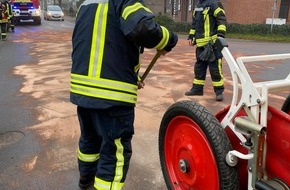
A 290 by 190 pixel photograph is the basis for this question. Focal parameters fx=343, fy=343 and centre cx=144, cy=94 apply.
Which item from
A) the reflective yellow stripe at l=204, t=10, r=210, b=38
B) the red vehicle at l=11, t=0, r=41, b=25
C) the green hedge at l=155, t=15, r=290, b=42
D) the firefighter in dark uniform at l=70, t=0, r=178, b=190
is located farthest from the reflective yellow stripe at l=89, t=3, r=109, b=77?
the red vehicle at l=11, t=0, r=41, b=25

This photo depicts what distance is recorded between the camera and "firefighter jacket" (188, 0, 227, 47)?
5406 mm

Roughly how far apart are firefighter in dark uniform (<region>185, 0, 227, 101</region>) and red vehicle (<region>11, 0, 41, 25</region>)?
65.2 ft

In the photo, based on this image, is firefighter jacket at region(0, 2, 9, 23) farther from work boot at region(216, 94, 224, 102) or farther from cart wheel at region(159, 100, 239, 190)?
cart wheel at region(159, 100, 239, 190)

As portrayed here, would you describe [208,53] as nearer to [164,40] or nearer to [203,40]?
[203,40]

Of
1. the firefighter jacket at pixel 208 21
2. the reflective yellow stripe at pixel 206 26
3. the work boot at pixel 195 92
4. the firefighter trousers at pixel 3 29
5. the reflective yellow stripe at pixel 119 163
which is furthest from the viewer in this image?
the firefighter trousers at pixel 3 29

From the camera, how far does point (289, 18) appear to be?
24.0m

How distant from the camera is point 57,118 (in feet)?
15.4

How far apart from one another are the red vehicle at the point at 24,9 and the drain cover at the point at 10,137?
20.7 m

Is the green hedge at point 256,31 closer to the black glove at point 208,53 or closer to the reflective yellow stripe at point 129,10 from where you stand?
the black glove at point 208,53

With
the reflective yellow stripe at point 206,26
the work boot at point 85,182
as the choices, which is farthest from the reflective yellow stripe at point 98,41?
the reflective yellow stripe at point 206,26

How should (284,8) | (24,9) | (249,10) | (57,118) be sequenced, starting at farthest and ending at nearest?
(284,8) < (249,10) < (24,9) < (57,118)

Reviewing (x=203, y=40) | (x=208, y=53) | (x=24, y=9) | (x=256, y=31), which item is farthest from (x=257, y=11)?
(x=208, y=53)

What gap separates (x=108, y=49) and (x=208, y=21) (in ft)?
11.9

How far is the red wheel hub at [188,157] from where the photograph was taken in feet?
7.19
